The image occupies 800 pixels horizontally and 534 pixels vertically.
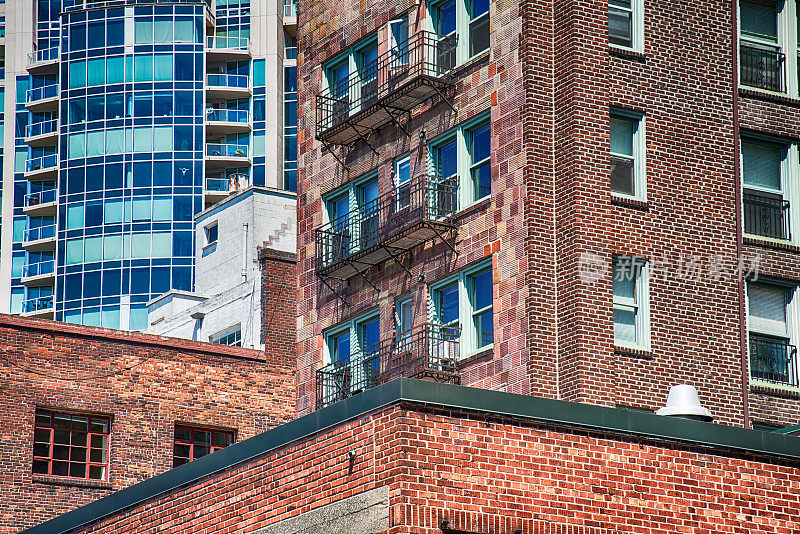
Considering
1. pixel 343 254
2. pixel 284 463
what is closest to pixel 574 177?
pixel 343 254

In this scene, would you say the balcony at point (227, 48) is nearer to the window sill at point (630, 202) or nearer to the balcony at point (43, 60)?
the balcony at point (43, 60)

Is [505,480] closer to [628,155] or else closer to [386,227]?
[628,155]

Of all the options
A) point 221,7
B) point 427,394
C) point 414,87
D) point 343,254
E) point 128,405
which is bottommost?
point 427,394

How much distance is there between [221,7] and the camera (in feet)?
355

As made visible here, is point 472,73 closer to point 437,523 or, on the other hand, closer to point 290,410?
point 290,410

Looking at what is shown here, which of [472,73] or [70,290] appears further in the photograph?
[70,290]

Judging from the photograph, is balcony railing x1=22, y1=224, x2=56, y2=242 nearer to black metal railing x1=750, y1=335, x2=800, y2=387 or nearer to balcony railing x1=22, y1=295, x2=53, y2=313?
balcony railing x1=22, y1=295, x2=53, y2=313

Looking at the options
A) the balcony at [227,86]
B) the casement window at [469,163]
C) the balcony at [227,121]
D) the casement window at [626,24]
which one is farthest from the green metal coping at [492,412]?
the balcony at [227,86]

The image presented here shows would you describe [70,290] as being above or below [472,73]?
above

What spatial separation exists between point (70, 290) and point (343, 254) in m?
62.1

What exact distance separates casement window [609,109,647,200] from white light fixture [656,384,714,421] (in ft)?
37.9

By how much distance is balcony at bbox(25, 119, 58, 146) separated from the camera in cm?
10244

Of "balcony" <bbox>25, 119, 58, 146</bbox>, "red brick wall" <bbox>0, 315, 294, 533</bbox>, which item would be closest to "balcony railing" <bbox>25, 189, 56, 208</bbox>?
"balcony" <bbox>25, 119, 58, 146</bbox>

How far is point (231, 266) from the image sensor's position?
54625mm
